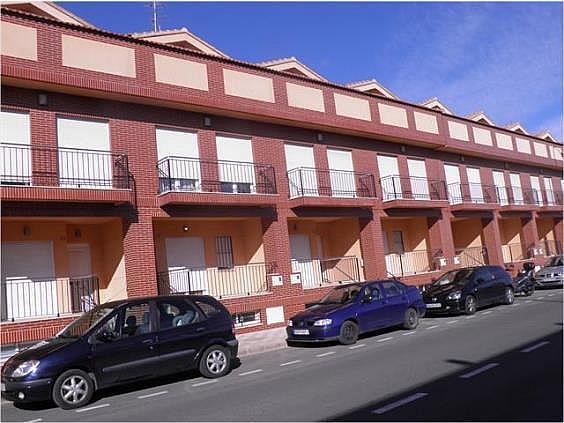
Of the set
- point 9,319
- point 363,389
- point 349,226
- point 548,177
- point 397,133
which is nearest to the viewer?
point 363,389

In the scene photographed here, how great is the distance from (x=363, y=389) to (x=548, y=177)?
31600 mm

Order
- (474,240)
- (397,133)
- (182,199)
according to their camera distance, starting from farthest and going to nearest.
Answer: (474,240) → (397,133) → (182,199)

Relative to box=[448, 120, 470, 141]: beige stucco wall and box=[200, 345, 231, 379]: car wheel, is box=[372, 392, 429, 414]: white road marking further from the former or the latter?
box=[448, 120, 470, 141]: beige stucco wall

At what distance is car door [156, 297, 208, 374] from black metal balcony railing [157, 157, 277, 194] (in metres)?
5.87

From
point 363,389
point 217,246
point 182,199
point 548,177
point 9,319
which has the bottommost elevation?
point 363,389

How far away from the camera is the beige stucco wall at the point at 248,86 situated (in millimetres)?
16938

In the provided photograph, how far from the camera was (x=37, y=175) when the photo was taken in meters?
12.9

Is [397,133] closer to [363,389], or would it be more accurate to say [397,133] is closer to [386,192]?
[386,192]

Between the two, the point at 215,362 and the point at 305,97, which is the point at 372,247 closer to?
the point at 305,97

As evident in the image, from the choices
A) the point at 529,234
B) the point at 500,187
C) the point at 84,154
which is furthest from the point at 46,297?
the point at 529,234

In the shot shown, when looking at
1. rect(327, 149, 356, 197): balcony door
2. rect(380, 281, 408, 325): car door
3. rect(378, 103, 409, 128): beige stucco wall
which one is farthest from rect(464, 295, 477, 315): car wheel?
rect(378, 103, 409, 128): beige stucco wall

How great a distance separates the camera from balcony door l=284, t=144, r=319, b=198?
18188 mm

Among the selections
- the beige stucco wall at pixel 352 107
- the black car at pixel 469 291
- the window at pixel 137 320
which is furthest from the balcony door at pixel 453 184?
the window at pixel 137 320

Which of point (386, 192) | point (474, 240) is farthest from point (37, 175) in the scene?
point (474, 240)
